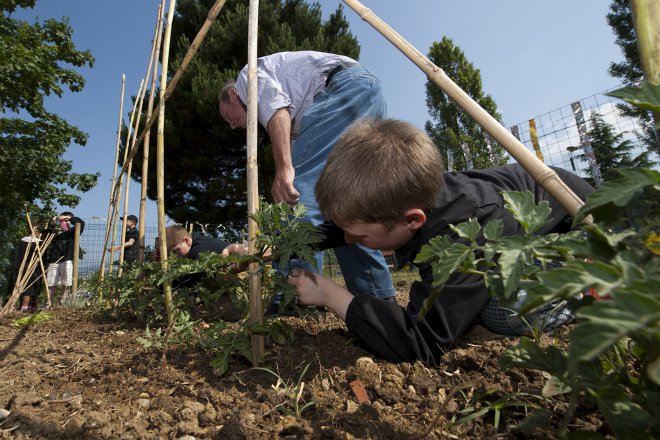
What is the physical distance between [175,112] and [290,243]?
1211 cm

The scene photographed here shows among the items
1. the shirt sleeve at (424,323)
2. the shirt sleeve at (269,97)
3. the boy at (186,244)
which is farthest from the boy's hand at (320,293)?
the boy at (186,244)

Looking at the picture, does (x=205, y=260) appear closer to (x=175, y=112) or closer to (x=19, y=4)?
(x=175, y=112)

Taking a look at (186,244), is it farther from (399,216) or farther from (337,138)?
(399,216)

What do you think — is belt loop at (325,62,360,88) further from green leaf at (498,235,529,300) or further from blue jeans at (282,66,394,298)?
green leaf at (498,235,529,300)

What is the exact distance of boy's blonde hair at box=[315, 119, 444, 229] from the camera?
138 centimetres

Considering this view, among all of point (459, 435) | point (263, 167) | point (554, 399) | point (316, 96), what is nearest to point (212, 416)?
point (459, 435)

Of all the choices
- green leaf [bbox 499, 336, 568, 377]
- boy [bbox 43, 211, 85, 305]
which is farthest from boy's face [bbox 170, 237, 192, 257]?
boy [bbox 43, 211, 85, 305]

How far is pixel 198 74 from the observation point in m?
11.5

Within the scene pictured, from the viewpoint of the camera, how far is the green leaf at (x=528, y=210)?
0.68 m

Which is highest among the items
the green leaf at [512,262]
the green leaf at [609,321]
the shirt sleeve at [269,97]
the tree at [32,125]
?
the tree at [32,125]

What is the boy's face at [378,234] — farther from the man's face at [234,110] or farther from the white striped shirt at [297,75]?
the man's face at [234,110]

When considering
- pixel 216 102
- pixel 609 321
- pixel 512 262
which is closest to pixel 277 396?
pixel 512 262

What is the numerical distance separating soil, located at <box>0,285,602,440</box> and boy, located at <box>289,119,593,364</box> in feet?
0.36

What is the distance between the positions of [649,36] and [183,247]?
154 inches
